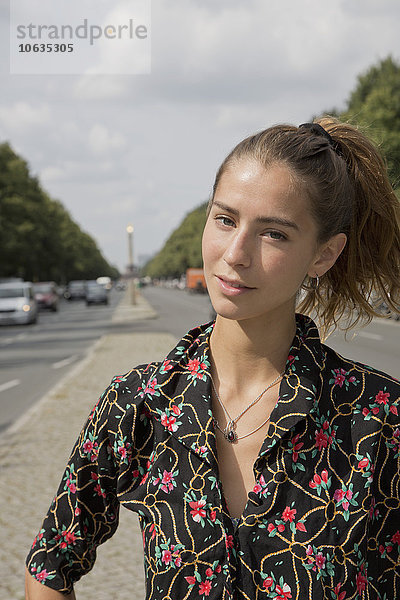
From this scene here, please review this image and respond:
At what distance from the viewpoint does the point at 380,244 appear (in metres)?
2.08

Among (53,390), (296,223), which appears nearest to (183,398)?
(296,223)

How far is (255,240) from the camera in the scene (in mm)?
1704

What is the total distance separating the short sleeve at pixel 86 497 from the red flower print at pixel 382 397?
53cm

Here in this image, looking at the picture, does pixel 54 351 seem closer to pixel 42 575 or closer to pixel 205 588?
pixel 42 575

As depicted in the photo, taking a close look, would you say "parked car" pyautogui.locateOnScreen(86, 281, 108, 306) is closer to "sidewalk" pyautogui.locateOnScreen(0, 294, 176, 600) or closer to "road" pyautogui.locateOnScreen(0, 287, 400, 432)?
"road" pyautogui.locateOnScreen(0, 287, 400, 432)

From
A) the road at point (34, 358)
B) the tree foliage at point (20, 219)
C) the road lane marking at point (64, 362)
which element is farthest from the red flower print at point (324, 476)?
the tree foliage at point (20, 219)

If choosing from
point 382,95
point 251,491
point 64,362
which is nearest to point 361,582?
point 251,491

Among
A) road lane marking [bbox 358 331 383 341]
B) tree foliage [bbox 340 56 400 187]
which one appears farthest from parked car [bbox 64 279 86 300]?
road lane marking [bbox 358 331 383 341]

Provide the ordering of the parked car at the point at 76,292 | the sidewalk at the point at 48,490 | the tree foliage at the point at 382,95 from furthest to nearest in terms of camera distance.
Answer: the parked car at the point at 76,292
the tree foliage at the point at 382,95
the sidewalk at the point at 48,490

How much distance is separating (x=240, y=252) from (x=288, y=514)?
55cm

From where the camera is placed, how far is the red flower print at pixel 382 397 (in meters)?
1.78

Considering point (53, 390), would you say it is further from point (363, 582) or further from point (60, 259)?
point (60, 259)

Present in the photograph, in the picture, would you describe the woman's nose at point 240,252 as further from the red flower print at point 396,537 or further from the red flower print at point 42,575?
the red flower print at point 42,575

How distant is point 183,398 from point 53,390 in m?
11.3
